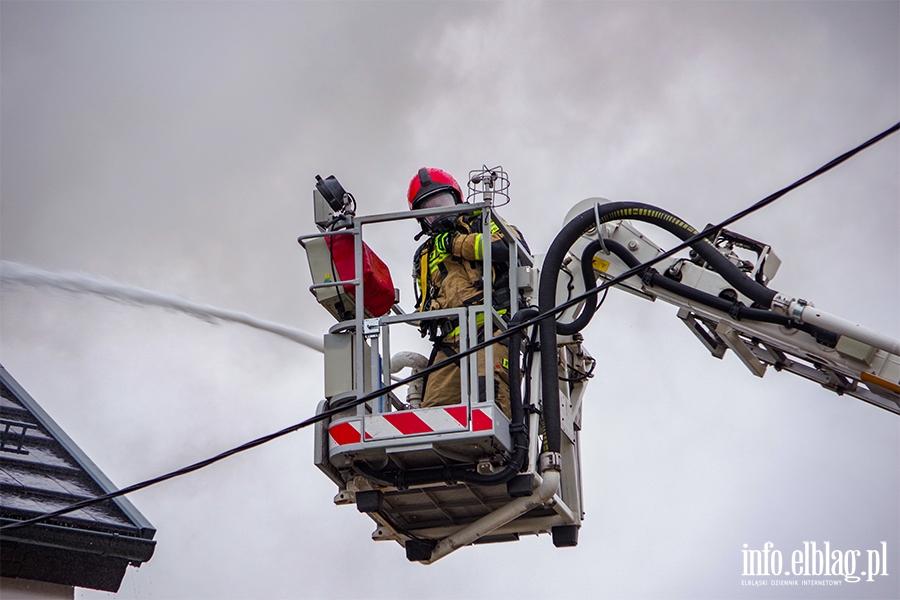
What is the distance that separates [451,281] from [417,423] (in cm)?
160

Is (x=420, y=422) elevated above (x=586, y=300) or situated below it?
below

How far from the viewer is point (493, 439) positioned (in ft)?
34.0

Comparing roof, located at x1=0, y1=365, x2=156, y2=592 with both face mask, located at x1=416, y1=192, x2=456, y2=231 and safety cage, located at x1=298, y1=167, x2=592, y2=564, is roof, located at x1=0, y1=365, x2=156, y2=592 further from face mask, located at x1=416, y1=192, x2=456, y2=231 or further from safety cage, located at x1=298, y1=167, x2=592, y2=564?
face mask, located at x1=416, y1=192, x2=456, y2=231

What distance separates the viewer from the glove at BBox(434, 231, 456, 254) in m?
11.6

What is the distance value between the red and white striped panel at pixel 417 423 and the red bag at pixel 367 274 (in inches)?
49.9

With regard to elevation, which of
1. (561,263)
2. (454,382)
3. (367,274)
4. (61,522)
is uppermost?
(561,263)

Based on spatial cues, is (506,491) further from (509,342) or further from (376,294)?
(376,294)

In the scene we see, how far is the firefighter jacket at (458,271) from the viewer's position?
1141cm

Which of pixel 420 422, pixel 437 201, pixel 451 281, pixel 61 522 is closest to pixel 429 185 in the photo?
pixel 437 201

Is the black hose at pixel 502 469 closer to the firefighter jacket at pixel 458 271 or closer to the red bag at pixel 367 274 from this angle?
the firefighter jacket at pixel 458 271

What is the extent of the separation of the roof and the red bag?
8.60 ft

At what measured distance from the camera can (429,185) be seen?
476 inches

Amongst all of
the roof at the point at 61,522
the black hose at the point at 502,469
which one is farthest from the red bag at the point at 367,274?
the roof at the point at 61,522

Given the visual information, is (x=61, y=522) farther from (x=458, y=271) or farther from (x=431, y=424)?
(x=458, y=271)
